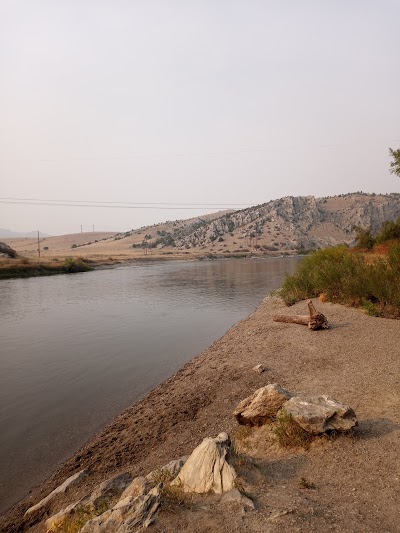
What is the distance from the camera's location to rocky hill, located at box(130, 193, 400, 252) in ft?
384

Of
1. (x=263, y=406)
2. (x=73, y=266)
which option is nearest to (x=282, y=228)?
(x=73, y=266)

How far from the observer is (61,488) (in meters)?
5.98

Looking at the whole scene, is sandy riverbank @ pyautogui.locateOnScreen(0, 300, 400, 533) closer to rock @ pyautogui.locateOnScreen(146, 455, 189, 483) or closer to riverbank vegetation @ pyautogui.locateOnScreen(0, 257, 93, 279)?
rock @ pyautogui.locateOnScreen(146, 455, 189, 483)

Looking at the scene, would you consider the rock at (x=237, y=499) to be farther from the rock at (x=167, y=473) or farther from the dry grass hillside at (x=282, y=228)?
the dry grass hillside at (x=282, y=228)

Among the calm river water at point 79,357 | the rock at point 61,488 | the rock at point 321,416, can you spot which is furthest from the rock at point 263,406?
the calm river water at point 79,357

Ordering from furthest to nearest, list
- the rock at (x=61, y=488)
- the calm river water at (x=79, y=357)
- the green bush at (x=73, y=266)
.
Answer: the green bush at (x=73, y=266), the calm river water at (x=79, y=357), the rock at (x=61, y=488)

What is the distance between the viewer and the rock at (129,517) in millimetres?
3756

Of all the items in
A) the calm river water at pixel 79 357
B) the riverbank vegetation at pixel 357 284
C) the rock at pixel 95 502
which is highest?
the riverbank vegetation at pixel 357 284

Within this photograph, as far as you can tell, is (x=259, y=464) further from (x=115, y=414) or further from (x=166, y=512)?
Result: (x=115, y=414)

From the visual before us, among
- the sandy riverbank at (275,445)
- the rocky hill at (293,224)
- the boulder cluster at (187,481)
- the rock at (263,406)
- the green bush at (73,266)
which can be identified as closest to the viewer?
the sandy riverbank at (275,445)

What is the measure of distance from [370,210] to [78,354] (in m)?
136

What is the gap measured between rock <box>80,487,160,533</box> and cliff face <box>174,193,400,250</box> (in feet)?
352

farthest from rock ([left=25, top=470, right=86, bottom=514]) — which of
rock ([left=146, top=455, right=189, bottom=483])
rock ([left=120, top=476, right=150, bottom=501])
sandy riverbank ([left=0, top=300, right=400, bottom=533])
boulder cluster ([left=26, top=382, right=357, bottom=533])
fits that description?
rock ([left=146, top=455, right=189, bottom=483])

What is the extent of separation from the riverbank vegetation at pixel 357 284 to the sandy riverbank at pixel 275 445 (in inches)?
53.9
